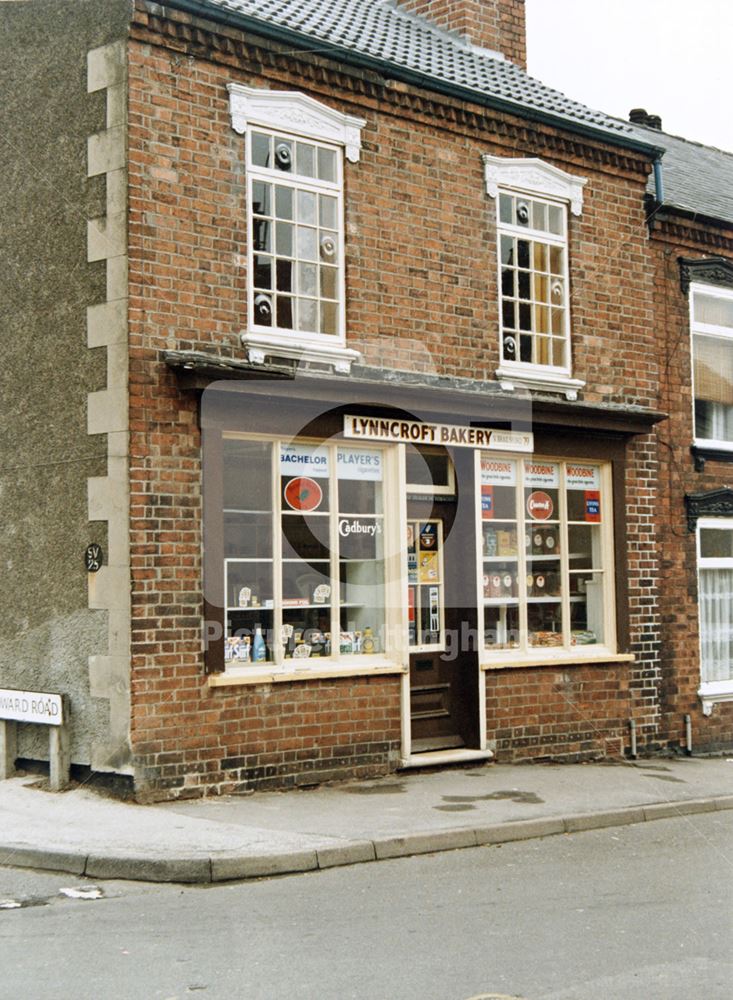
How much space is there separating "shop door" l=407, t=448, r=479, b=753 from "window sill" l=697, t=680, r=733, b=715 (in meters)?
3.96

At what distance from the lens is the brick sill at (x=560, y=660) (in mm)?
13320

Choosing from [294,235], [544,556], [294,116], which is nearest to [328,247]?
[294,235]

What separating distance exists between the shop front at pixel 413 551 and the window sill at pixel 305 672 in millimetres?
20

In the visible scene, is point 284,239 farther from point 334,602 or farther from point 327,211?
point 334,602

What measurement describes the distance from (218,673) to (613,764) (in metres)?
5.09

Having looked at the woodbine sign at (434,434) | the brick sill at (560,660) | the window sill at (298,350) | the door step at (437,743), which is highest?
the window sill at (298,350)

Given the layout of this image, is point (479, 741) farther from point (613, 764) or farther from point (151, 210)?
point (151, 210)

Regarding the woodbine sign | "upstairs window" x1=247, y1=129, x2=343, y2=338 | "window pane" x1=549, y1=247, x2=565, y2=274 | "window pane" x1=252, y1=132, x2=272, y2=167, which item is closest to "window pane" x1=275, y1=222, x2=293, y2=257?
"upstairs window" x1=247, y1=129, x2=343, y2=338

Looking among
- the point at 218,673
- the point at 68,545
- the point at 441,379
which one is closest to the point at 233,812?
the point at 218,673

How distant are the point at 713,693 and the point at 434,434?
5.57 meters

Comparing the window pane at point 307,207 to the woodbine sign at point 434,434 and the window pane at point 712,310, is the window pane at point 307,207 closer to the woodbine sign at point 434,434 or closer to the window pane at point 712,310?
the woodbine sign at point 434,434

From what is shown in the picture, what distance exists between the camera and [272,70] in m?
11.8

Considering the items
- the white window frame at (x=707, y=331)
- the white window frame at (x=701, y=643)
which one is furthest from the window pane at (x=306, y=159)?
the white window frame at (x=701, y=643)

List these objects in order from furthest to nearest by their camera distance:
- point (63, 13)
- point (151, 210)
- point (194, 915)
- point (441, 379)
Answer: point (441, 379), point (63, 13), point (151, 210), point (194, 915)
